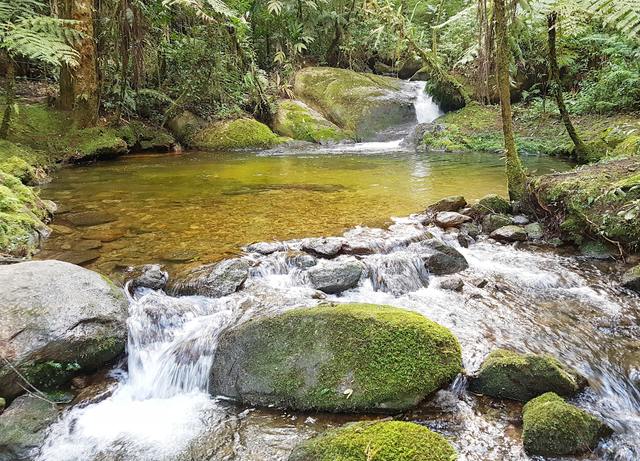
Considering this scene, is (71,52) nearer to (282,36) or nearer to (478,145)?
(478,145)

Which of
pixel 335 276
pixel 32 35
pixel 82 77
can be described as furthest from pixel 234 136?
pixel 335 276

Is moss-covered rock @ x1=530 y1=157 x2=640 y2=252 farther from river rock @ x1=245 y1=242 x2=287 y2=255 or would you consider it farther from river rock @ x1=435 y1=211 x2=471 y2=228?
river rock @ x1=245 y1=242 x2=287 y2=255

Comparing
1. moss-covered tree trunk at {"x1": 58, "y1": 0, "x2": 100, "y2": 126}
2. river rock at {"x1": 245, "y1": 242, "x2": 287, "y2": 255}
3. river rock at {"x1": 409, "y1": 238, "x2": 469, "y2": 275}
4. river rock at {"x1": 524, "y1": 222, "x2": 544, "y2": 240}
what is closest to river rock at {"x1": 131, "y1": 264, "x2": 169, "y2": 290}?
river rock at {"x1": 245, "y1": 242, "x2": 287, "y2": 255}

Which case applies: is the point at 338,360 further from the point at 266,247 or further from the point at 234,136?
the point at 234,136

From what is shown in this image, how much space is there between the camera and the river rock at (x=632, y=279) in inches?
163

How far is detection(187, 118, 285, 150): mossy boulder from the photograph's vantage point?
13.7 metres

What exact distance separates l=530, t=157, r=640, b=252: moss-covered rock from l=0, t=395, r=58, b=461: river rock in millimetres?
5016

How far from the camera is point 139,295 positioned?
4.13 metres

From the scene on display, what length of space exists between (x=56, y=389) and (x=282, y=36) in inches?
700

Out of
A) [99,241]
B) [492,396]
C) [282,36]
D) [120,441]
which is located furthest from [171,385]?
[282,36]

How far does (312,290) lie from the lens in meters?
4.30

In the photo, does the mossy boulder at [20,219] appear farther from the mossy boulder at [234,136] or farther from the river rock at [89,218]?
the mossy boulder at [234,136]

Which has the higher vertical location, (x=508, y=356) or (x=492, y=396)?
(x=508, y=356)

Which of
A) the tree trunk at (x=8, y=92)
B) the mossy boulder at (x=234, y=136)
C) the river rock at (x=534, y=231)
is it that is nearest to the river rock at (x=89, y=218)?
the tree trunk at (x=8, y=92)
